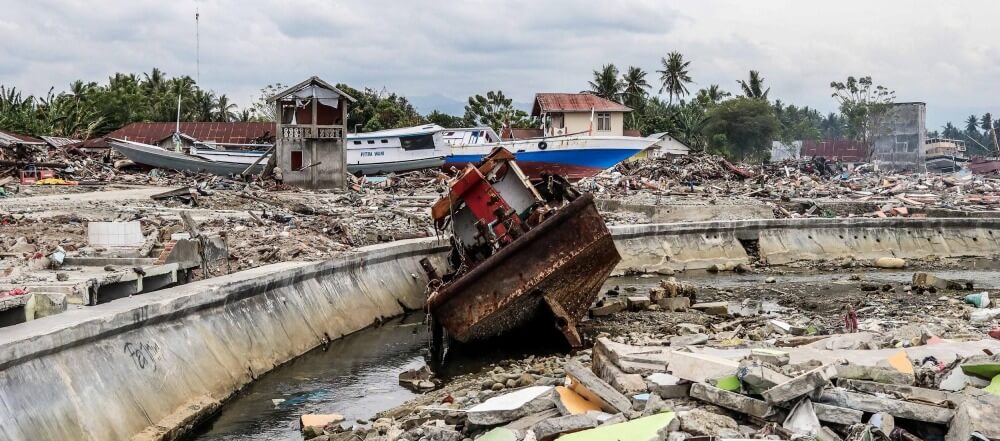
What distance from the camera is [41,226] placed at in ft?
57.9

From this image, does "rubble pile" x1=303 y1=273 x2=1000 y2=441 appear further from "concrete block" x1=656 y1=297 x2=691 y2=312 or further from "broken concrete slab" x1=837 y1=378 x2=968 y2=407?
"concrete block" x1=656 y1=297 x2=691 y2=312

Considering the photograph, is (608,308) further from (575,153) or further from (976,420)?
(575,153)

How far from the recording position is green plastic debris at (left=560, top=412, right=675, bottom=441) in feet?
22.9

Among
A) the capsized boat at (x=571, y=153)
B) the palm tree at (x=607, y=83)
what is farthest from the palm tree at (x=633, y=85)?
the capsized boat at (x=571, y=153)

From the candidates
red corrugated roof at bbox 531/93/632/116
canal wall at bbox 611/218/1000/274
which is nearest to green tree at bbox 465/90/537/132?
red corrugated roof at bbox 531/93/632/116

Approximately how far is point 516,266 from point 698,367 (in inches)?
261

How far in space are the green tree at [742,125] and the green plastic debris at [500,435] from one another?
69.2 metres

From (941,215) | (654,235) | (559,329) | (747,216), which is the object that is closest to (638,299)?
(559,329)

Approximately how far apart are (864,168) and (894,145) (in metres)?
8.14

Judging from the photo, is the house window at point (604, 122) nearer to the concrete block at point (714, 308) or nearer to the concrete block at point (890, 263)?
the concrete block at point (890, 263)

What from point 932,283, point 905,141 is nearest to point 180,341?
point 932,283

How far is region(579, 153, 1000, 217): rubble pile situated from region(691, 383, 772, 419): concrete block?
26667mm

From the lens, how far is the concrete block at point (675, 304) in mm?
18953

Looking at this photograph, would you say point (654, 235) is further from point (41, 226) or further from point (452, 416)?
point (452, 416)
